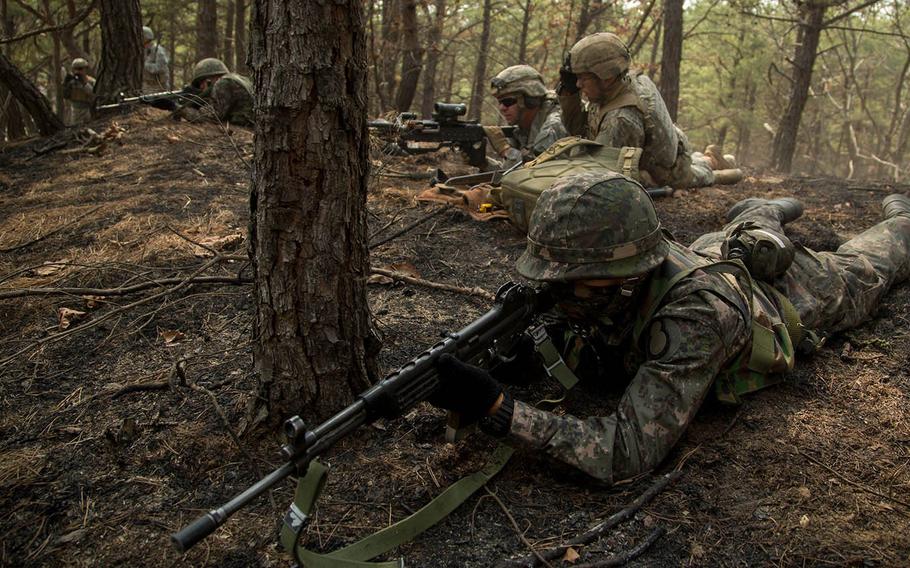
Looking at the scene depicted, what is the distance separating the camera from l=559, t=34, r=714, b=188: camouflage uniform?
6.20 m

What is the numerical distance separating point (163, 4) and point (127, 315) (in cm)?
1301

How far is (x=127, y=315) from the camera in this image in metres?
3.76

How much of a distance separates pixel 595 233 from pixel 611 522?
108 cm

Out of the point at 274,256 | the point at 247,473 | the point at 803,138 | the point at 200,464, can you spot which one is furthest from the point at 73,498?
the point at 803,138

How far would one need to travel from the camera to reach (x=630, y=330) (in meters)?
2.81

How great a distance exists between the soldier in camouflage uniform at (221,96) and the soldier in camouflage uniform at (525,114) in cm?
397

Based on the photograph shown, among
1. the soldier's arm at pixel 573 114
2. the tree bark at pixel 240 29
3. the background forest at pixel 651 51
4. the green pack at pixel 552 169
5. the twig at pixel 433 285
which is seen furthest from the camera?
the tree bark at pixel 240 29

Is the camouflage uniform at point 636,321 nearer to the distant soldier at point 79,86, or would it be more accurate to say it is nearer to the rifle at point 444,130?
the rifle at point 444,130

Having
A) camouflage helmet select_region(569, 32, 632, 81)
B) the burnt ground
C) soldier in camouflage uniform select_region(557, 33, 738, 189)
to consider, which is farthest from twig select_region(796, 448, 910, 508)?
camouflage helmet select_region(569, 32, 632, 81)

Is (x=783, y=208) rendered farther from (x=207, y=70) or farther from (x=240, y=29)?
(x=240, y=29)

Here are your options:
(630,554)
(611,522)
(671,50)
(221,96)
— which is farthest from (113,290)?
(671,50)

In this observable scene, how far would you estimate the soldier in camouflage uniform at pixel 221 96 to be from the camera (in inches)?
369

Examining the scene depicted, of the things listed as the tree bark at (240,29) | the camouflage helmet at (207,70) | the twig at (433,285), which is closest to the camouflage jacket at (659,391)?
the twig at (433,285)

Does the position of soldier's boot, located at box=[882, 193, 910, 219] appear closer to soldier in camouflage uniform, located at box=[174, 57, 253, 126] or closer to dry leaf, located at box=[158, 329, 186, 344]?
dry leaf, located at box=[158, 329, 186, 344]
